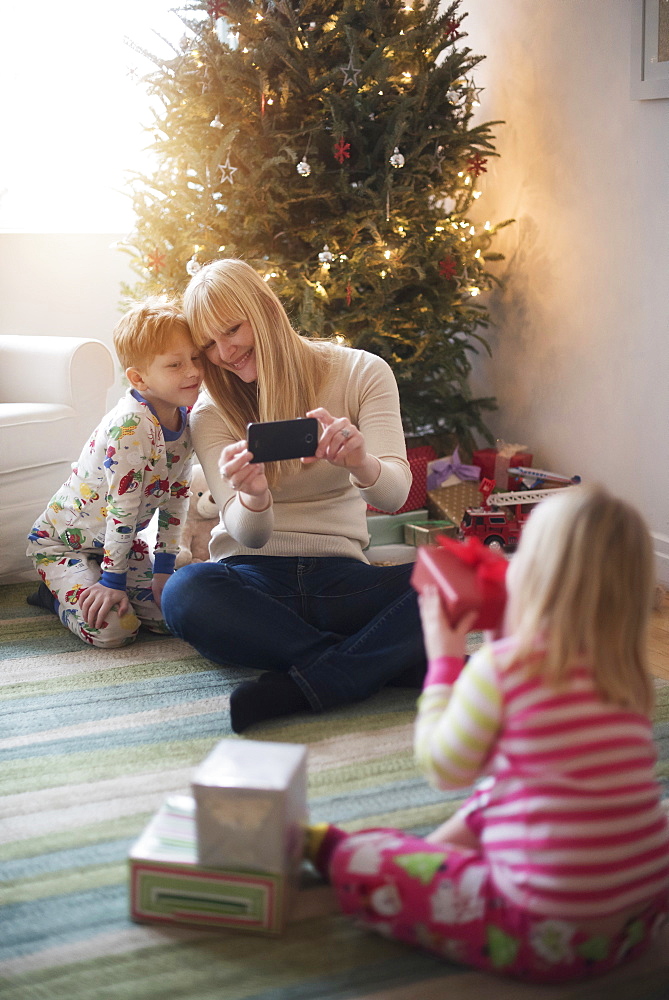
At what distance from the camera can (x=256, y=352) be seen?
5.37ft

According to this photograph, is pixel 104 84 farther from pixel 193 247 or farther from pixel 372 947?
pixel 372 947

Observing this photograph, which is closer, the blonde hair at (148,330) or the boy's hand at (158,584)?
the blonde hair at (148,330)

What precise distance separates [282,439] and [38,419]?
1.14m

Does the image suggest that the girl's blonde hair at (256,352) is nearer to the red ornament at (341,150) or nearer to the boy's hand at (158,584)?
the boy's hand at (158,584)

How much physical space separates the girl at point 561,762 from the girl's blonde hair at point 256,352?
2.70 ft

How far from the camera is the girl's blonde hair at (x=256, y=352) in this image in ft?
5.32

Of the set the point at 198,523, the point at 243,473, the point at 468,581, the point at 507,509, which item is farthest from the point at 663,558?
the point at 468,581

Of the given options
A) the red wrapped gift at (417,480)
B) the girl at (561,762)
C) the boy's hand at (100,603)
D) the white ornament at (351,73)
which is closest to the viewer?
the girl at (561,762)

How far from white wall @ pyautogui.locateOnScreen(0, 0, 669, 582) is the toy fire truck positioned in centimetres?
14

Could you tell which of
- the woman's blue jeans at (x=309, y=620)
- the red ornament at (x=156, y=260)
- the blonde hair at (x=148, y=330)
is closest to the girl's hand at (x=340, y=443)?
the woman's blue jeans at (x=309, y=620)

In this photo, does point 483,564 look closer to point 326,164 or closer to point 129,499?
point 129,499

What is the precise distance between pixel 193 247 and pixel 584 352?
45.3 inches

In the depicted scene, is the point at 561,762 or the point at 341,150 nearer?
the point at 561,762

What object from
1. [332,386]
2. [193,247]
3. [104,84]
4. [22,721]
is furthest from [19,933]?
[104,84]
